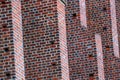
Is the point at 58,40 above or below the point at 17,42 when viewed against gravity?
above

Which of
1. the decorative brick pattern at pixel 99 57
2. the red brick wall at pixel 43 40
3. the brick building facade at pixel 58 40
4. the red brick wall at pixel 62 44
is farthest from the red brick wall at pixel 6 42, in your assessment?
the decorative brick pattern at pixel 99 57

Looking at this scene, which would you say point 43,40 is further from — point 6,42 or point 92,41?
point 92,41

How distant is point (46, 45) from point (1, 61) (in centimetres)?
194

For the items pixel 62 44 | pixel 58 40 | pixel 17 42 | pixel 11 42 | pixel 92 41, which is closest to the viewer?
pixel 11 42

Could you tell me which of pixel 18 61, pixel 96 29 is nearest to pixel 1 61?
pixel 18 61

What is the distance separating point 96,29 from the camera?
22.5 metres

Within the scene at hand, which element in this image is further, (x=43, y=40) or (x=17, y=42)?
(x=43, y=40)

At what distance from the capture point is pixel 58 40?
17.1 metres

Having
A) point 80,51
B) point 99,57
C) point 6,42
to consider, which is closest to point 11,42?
point 6,42

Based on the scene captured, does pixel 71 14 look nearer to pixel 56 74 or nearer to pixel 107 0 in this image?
pixel 107 0

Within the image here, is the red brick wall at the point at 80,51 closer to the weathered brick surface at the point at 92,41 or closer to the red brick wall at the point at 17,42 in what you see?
the weathered brick surface at the point at 92,41

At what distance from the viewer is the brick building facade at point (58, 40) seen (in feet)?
51.3

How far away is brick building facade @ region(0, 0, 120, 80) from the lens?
15.6 m

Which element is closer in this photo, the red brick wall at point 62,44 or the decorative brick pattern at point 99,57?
the red brick wall at point 62,44
